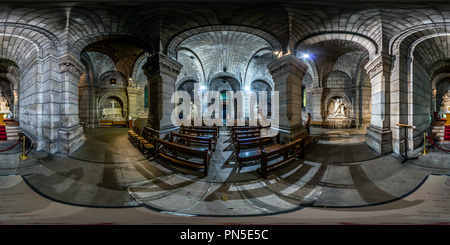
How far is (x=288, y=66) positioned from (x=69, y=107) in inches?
71.1

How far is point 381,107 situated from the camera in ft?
3.33

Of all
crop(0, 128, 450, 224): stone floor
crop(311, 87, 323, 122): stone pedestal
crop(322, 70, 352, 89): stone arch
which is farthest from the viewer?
crop(311, 87, 323, 122): stone pedestal

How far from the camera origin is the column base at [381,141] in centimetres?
95

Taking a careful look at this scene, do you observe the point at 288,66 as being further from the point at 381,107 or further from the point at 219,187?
the point at 219,187

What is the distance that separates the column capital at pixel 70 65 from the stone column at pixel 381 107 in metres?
2.22

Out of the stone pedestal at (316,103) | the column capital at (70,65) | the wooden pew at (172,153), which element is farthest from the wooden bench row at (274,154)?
the stone pedestal at (316,103)

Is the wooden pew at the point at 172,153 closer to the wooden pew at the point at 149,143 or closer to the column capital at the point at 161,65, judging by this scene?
the wooden pew at the point at 149,143

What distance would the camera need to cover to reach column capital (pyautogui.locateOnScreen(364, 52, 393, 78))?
3.16 feet

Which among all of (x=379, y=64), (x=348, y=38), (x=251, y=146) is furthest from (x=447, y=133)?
(x=251, y=146)

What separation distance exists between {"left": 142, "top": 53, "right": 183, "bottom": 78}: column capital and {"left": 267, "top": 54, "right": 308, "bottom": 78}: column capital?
798 mm

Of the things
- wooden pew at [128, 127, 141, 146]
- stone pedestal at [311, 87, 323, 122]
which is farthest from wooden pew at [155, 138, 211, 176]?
stone pedestal at [311, 87, 323, 122]

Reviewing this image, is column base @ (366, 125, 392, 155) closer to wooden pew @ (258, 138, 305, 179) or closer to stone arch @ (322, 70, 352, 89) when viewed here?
wooden pew @ (258, 138, 305, 179)
